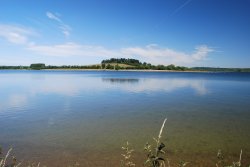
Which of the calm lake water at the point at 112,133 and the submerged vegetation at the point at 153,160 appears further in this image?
the calm lake water at the point at 112,133

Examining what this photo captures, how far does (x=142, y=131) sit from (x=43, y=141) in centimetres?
738

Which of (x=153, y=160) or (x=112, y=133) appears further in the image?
(x=112, y=133)

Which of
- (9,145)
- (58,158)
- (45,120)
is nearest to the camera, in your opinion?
(58,158)

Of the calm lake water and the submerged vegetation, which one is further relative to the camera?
the calm lake water

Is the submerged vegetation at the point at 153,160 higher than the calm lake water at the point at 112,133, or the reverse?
the submerged vegetation at the point at 153,160

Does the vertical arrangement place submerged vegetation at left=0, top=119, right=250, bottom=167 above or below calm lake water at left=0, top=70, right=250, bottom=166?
above

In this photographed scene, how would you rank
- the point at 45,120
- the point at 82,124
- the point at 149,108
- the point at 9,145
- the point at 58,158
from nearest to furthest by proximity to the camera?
1. the point at 58,158
2. the point at 9,145
3. the point at 82,124
4. the point at 45,120
5. the point at 149,108

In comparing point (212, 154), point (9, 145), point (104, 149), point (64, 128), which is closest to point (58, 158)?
point (104, 149)

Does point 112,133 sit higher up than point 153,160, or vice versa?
point 153,160

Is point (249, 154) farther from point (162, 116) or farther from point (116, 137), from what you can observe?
point (162, 116)

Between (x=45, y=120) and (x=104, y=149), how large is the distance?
10.1m

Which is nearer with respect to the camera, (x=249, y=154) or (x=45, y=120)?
(x=249, y=154)

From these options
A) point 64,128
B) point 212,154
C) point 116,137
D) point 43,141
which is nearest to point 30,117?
point 64,128

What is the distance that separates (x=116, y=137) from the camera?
56.4 feet
